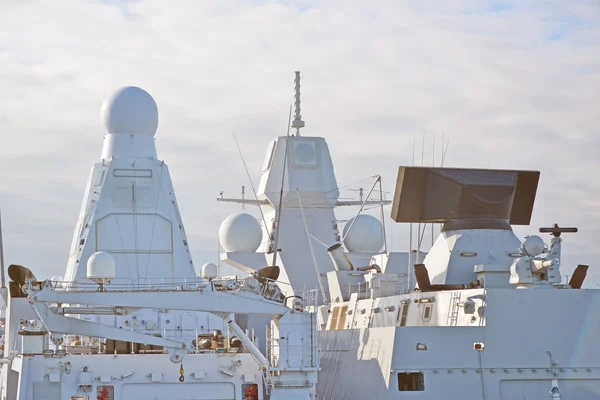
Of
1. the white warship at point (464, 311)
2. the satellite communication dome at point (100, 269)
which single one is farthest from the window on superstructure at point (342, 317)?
the satellite communication dome at point (100, 269)

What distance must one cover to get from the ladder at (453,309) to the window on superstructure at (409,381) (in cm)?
153

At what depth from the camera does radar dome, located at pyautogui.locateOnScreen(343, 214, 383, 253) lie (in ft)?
118

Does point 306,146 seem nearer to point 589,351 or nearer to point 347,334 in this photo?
point 347,334

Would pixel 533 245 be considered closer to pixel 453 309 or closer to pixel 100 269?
pixel 453 309

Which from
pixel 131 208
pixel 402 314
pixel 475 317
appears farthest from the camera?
pixel 131 208

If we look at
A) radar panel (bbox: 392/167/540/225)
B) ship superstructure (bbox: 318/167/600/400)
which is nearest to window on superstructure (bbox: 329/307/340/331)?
ship superstructure (bbox: 318/167/600/400)

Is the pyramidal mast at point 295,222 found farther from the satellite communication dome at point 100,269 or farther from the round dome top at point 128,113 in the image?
the satellite communication dome at point 100,269

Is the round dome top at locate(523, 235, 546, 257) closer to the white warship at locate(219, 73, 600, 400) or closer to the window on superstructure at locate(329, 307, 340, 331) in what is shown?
the white warship at locate(219, 73, 600, 400)

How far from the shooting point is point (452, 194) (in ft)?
85.5

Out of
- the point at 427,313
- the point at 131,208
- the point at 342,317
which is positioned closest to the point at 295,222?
the point at 342,317

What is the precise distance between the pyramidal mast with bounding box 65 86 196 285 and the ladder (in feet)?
28.8

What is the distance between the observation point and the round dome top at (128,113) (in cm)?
3028

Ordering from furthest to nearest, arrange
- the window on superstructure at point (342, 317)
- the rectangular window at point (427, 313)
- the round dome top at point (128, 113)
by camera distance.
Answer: the round dome top at point (128, 113)
the window on superstructure at point (342, 317)
the rectangular window at point (427, 313)

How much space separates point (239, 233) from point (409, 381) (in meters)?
14.0
